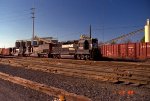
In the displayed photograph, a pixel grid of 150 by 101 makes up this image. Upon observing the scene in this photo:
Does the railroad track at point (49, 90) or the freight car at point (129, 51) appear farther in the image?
the freight car at point (129, 51)

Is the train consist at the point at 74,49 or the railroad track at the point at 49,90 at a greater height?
the train consist at the point at 74,49

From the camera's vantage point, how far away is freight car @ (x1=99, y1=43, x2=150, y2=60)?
104 feet

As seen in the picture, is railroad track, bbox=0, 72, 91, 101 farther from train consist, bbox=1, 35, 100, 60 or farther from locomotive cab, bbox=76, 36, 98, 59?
train consist, bbox=1, 35, 100, 60

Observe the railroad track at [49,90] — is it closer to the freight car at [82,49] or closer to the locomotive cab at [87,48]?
the locomotive cab at [87,48]

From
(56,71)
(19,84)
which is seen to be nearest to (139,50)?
(56,71)

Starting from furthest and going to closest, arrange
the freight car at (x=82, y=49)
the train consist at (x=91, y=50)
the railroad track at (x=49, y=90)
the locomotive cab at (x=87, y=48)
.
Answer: the train consist at (x=91, y=50) → the freight car at (x=82, y=49) → the locomotive cab at (x=87, y=48) → the railroad track at (x=49, y=90)

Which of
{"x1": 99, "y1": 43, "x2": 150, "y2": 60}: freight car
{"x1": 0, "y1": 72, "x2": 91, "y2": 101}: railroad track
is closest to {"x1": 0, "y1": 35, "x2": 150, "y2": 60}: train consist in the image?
{"x1": 99, "y1": 43, "x2": 150, "y2": 60}: freight car

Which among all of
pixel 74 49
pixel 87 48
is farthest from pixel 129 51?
pixel 74 49

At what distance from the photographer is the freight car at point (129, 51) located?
3170cm

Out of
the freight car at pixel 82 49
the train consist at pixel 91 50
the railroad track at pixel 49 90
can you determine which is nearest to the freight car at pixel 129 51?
the train consist at pixel 91 50

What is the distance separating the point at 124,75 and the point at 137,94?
3.05 meters

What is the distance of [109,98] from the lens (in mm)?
7770

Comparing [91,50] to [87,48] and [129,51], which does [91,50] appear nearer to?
[87,48]

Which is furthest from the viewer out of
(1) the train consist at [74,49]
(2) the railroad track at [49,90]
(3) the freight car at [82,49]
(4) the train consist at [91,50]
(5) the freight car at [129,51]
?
(5) the freight car at [129,51]
